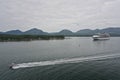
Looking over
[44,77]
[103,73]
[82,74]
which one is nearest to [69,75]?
[82,74]

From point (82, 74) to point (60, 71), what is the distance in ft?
15.0

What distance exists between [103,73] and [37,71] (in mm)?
13261

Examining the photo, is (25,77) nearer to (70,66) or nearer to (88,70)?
(70,66)

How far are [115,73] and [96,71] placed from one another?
11.7ft

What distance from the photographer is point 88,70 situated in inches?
1028

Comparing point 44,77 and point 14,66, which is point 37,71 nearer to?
point 44,77

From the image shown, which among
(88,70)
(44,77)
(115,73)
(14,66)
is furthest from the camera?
(14,66)

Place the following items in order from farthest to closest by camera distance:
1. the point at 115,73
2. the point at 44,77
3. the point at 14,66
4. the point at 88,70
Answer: the point at 14,66
the point at 88,70
the point at 115,73
the point at 44,77

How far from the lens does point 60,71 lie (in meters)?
25.6

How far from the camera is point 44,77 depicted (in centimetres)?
2256

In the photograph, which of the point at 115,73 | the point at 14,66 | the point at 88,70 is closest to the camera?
the point at 115,73

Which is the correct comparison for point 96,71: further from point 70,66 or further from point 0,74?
point 0,74

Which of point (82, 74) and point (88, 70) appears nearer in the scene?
point (82, 74)

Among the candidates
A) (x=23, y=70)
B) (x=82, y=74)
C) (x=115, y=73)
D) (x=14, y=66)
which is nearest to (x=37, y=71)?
(x=23, y=70)
